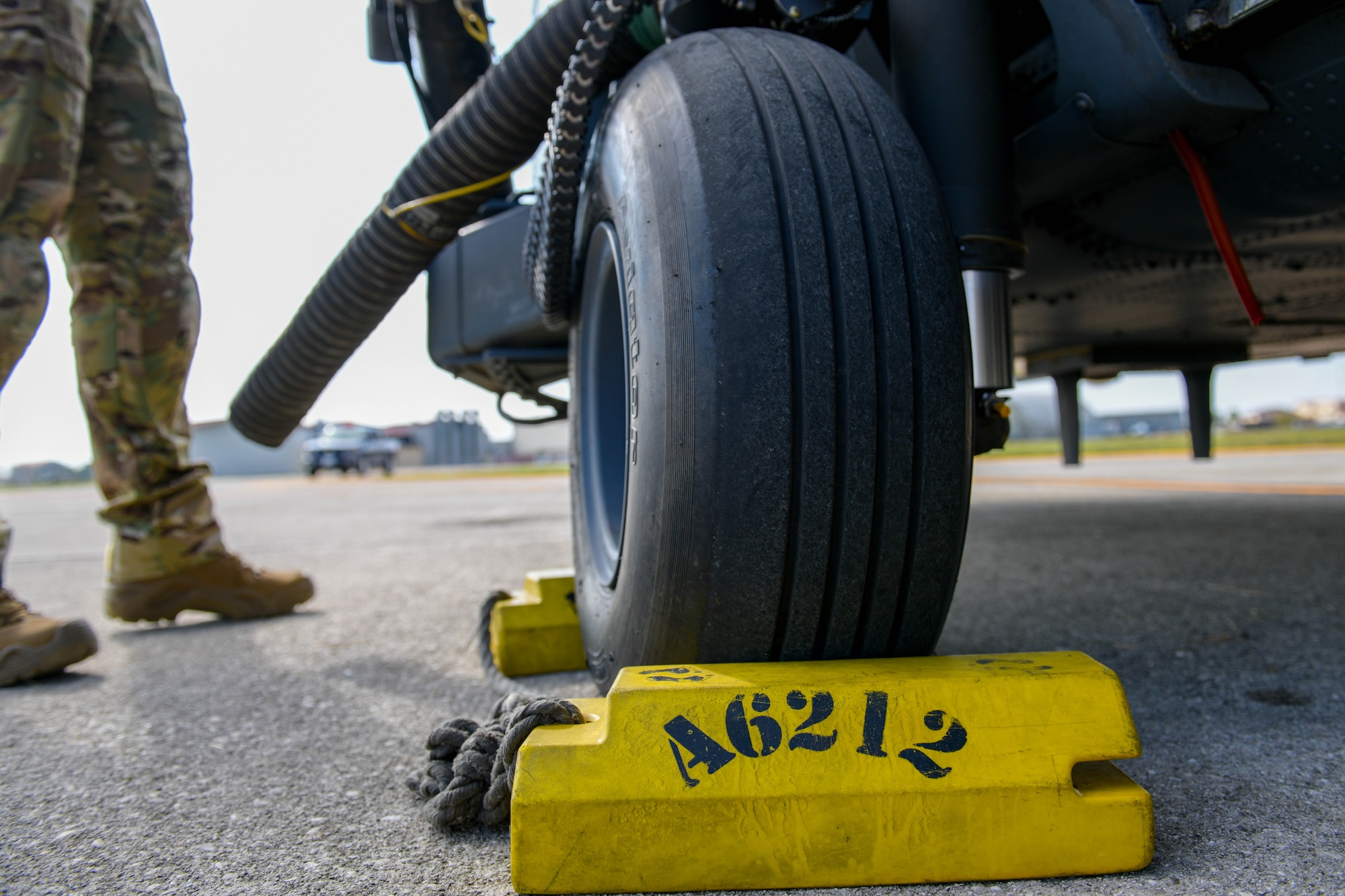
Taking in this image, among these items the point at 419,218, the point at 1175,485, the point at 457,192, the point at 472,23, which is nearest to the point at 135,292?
the point at 419,218

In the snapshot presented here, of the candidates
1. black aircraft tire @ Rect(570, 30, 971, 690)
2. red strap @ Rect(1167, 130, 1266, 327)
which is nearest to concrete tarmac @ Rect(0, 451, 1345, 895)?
black aircraft tire @ Rect(570, 30, 971, 690)

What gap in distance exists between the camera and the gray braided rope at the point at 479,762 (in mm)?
784

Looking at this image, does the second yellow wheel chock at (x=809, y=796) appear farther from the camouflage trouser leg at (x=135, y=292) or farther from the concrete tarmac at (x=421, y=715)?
the camouflage trouser leg at (x=135, y=292)

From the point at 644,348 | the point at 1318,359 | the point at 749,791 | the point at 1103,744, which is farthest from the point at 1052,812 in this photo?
the point at 1318,359

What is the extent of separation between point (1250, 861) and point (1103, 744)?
0.46 ft

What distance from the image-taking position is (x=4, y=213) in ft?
5.18

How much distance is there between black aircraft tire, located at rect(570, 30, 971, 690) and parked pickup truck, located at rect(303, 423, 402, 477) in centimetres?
2020

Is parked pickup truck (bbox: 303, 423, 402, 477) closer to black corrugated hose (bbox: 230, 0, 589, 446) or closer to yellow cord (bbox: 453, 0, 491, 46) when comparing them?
black corrugated hose (bbox: 230, 0, 589, 446)

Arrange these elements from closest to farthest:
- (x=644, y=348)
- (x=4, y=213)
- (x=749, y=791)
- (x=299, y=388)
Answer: (x=749, y=791) → (x=644, y=348) → (x=4, y=213) → (x=299, y=388)

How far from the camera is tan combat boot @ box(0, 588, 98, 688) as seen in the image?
1567mm

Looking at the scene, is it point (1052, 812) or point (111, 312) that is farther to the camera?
point (111, 312)

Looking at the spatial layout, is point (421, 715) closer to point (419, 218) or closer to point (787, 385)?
point (787, 385)

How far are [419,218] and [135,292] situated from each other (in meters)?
0.76

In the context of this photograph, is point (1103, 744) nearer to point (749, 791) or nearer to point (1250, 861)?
point (1250, 861)
